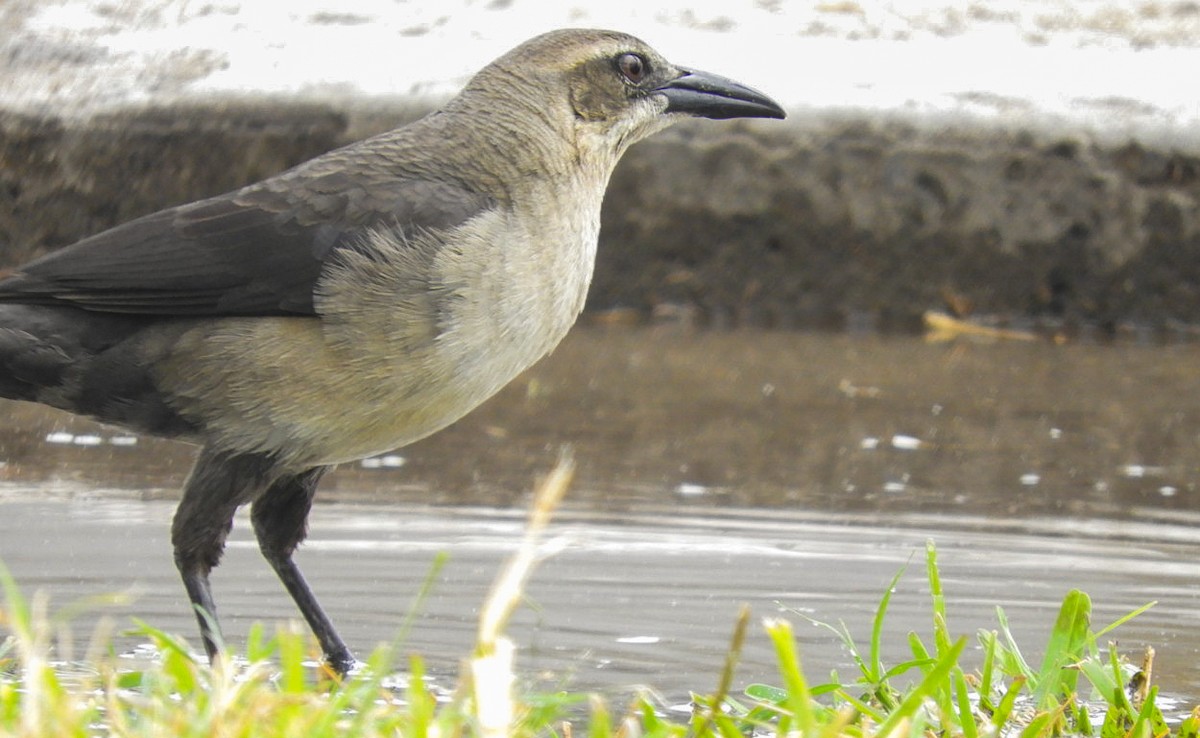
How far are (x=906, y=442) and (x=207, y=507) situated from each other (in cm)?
276

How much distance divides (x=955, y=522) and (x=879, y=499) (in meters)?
0.30

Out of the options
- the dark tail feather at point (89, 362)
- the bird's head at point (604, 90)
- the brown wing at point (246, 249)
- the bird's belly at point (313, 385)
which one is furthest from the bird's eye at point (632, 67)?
the dark tail feather at point (89, 362)

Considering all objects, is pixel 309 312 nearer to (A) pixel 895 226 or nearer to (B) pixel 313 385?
(B) pixel 313 385

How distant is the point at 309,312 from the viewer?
400 centimetres

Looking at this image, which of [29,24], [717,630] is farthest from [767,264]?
[717,630]

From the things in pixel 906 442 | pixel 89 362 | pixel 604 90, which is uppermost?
pixel 604 90

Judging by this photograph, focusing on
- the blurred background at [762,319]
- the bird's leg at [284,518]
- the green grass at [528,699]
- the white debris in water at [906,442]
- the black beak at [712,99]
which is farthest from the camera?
the white debris in water at [906,442]

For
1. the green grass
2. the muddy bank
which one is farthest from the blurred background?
the green grass

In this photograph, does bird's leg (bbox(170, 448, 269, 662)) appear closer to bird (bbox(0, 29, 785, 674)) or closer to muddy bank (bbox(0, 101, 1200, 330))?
bird (bbox(0, 29, 785, 674))

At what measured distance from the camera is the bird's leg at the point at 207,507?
4.05 meters

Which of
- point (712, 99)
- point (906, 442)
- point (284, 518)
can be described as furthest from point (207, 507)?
point (906, 442)

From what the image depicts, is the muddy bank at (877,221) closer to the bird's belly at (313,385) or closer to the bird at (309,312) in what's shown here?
the bird at (309,312)

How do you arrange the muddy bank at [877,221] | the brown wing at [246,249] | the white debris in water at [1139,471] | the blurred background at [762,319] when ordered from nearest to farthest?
the brown wing at [246,249], the blurred background at [762,319], the white debris in water at [1139,471], the muddy bank at [877,221]

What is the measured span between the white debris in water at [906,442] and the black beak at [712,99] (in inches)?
63.3
